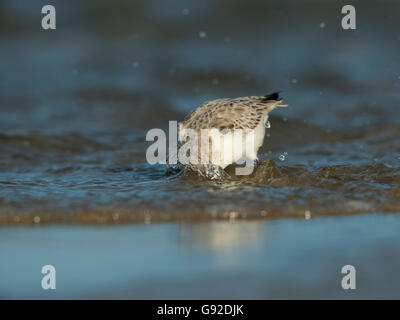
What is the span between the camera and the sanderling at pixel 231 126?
648 cm

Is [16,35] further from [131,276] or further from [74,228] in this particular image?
[131,276]

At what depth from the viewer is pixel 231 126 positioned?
21.8 feet

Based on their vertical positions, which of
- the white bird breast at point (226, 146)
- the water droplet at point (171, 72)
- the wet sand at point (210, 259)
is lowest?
the wet sand at point (210, 259)

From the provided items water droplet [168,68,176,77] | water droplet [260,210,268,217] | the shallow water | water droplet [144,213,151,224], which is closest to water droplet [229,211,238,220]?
the shallow water

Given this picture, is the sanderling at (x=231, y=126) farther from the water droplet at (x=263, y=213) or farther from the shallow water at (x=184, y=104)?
the water droplet at (x=263, y=213)

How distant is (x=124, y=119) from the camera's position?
9.77 meters

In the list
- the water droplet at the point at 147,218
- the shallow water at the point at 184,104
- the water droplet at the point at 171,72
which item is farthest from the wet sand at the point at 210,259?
the water droplet at the point at 171,72

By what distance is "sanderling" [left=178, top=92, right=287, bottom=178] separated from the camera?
21.3 feet

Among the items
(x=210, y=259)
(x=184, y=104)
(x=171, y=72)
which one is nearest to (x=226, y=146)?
(x=210, y=259)

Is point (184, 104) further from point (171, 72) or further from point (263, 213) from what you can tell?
point (263, 213)

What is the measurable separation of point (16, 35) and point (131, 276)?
9.95 m

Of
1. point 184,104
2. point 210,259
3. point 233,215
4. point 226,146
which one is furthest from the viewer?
point 184,104

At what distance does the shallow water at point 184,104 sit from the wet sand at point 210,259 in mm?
355

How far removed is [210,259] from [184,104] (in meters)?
6.28
